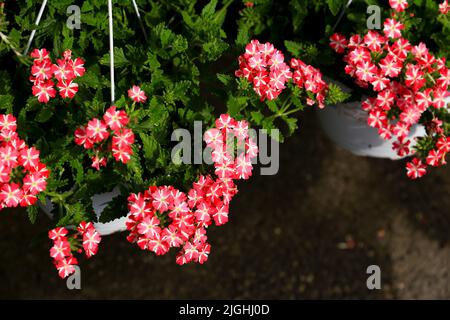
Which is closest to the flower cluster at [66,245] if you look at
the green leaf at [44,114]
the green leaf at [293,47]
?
the green leaf at [44,114]

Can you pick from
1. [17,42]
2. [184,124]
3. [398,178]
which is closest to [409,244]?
[398,178]

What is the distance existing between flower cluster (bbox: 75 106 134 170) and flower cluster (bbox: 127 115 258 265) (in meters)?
0.12

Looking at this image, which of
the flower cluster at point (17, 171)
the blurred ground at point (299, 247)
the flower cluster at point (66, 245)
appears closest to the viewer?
the flower cluster at point (17, 171)

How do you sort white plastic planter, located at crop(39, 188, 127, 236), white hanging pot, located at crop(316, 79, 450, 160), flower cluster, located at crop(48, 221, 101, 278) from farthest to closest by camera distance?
1. white hanging pot, located at crop(316, 79, 450, 160)
2. white plastic planter, located at crop(39, 188, 127, 236)
3. flower cluster, located at crop(48, 221, 101, 278)

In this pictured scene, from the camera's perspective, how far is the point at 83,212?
1.69 m

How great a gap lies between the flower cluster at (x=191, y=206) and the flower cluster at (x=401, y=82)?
0.40m

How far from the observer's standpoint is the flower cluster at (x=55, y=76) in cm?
162

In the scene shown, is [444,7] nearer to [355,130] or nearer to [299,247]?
[355,130]

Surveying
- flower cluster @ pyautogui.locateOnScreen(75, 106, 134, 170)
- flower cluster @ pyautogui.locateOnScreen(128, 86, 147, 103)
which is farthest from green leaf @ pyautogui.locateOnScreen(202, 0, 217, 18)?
flower cluster @ pyautogui.locateOnScreen(75, 106, 134, 170)

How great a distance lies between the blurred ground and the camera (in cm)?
280

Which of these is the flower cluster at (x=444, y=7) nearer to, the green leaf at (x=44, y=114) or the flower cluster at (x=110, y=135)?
the flower cluster at (x=110, y=135)

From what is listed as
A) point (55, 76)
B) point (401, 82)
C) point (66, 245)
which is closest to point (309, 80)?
point (401, 82)

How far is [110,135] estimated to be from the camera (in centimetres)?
155

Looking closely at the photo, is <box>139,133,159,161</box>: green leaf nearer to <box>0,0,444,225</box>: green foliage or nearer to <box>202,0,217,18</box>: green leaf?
<box>0,0,444,225</box>: green foliage
